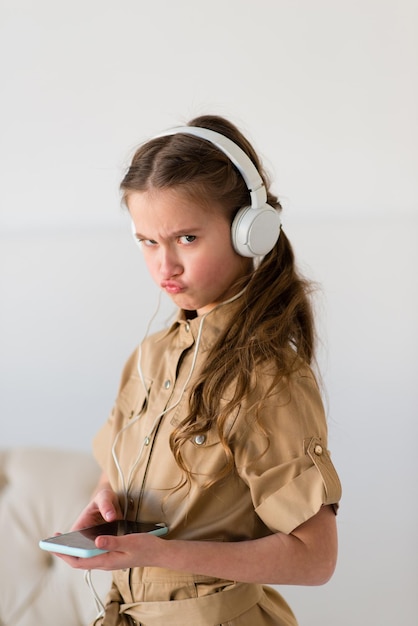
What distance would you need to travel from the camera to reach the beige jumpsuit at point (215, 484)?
3.56 ft

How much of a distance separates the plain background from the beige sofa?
0.45 metres

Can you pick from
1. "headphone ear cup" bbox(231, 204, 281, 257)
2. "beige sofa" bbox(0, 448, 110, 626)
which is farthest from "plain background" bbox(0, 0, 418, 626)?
"headphone ear cup" bbox(231, 204, 281, 257)

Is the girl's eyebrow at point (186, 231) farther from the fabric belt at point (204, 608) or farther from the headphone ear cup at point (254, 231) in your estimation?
the fabric belt at point (204, 608)

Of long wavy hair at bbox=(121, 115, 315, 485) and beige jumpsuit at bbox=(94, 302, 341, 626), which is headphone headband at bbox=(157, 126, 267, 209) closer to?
long wavy hair at bbox=(121, 115, 315, 485)

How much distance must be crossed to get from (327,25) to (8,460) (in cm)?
→ 114

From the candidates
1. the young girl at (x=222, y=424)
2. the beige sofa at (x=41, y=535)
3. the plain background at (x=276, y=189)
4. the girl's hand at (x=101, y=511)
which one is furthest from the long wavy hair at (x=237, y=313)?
the plain background at (x=276, y=189)

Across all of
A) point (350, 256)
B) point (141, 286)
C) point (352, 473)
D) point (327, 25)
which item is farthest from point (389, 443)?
point (327, 25)

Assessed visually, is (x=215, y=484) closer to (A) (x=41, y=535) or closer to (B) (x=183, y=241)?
(B) (x=183, y=241)

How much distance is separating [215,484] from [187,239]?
1.06 ft

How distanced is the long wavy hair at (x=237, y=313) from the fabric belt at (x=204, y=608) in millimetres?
160

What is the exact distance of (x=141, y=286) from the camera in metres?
2.03

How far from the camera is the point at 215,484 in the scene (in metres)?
1.14

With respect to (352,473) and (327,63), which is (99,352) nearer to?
(352,473)

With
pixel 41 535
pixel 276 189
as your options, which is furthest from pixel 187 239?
pixel 276 189
